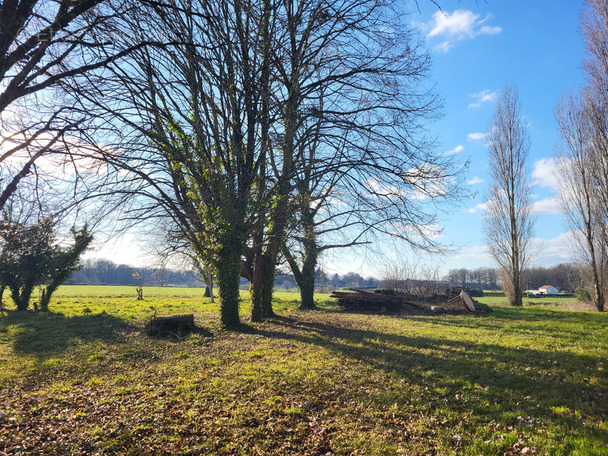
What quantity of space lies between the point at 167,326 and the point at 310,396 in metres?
8.13

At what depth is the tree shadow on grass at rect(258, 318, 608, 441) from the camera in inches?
197

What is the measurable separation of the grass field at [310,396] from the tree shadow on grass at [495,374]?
0.03m

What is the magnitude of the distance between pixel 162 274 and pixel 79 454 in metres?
10.7

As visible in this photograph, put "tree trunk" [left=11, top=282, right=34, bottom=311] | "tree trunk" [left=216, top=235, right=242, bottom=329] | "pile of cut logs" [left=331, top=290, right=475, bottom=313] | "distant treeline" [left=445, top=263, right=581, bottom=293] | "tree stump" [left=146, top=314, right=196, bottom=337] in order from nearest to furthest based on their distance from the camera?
"tree stump" [left=146, top=314, right=196, bottom=337] → "tree trunk" [left=216, top=235, right=242, bottom=329] → "pile of cut logs" [left=331, top=290, right=475, bottom=313] → "tree trunk" [left=11, top=282, right=34, bottom=311] → "distant treeline" [left=445, top=263, right=581, bottom=293]

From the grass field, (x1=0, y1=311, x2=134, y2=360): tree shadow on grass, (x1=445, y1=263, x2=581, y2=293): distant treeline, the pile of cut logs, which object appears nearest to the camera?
the grass field

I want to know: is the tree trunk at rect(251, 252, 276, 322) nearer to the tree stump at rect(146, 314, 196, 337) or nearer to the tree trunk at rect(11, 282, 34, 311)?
the tree stump at rect(146, 314, 196, 337)

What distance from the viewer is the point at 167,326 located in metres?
12.0

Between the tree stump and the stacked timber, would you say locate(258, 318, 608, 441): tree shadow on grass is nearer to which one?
the tree stump

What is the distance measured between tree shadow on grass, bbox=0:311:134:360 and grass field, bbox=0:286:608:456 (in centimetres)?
22

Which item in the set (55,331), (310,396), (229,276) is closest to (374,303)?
(229,276)

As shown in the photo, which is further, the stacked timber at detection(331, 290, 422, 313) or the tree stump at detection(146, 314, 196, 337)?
the stacked timber at detection(331, 290, 422, 313)

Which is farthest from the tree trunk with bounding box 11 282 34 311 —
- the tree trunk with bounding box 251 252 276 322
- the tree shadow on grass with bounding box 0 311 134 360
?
the tree trunk with bounding box 251 252 276 322

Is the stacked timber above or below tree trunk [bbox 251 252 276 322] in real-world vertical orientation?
below

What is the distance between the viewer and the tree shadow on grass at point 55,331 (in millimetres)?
10227
